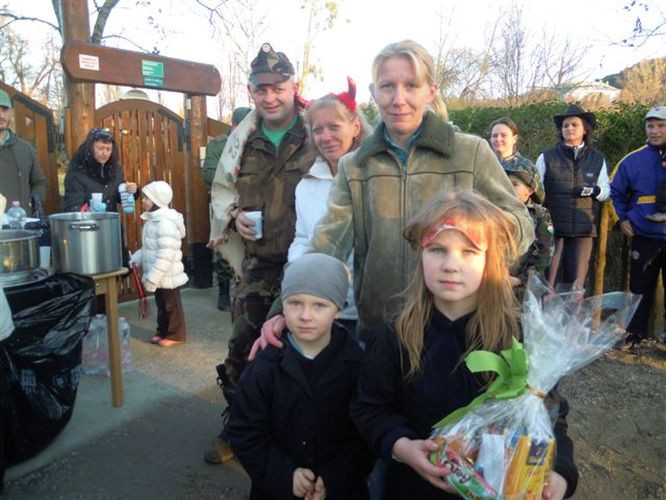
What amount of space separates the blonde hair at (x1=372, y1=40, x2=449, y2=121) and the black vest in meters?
4.03

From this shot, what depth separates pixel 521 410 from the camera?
1.32m

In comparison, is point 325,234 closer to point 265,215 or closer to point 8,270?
point 265,215

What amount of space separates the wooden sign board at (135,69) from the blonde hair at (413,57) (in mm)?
4328

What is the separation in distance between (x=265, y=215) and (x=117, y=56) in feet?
11.5

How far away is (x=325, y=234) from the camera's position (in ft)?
6.75

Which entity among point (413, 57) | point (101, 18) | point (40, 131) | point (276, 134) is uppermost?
point (101, 18)

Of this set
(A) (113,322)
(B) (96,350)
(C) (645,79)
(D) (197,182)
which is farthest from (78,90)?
(C) (645,79)

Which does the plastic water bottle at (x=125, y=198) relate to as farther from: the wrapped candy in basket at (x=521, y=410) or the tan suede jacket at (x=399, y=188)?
the wrapped candy in basket at (x=521, y=410)

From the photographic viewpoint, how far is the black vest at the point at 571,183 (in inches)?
216

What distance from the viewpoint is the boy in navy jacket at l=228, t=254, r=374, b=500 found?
6.16 feet

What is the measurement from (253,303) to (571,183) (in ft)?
12.5

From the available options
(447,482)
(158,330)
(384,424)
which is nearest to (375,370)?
(384,424)

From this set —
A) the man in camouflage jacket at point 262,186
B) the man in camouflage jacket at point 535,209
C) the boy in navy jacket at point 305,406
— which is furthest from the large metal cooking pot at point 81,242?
the man in camouflage jacket at point 535,209

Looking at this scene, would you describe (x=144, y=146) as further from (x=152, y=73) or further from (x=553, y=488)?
(x=553, y=488)
